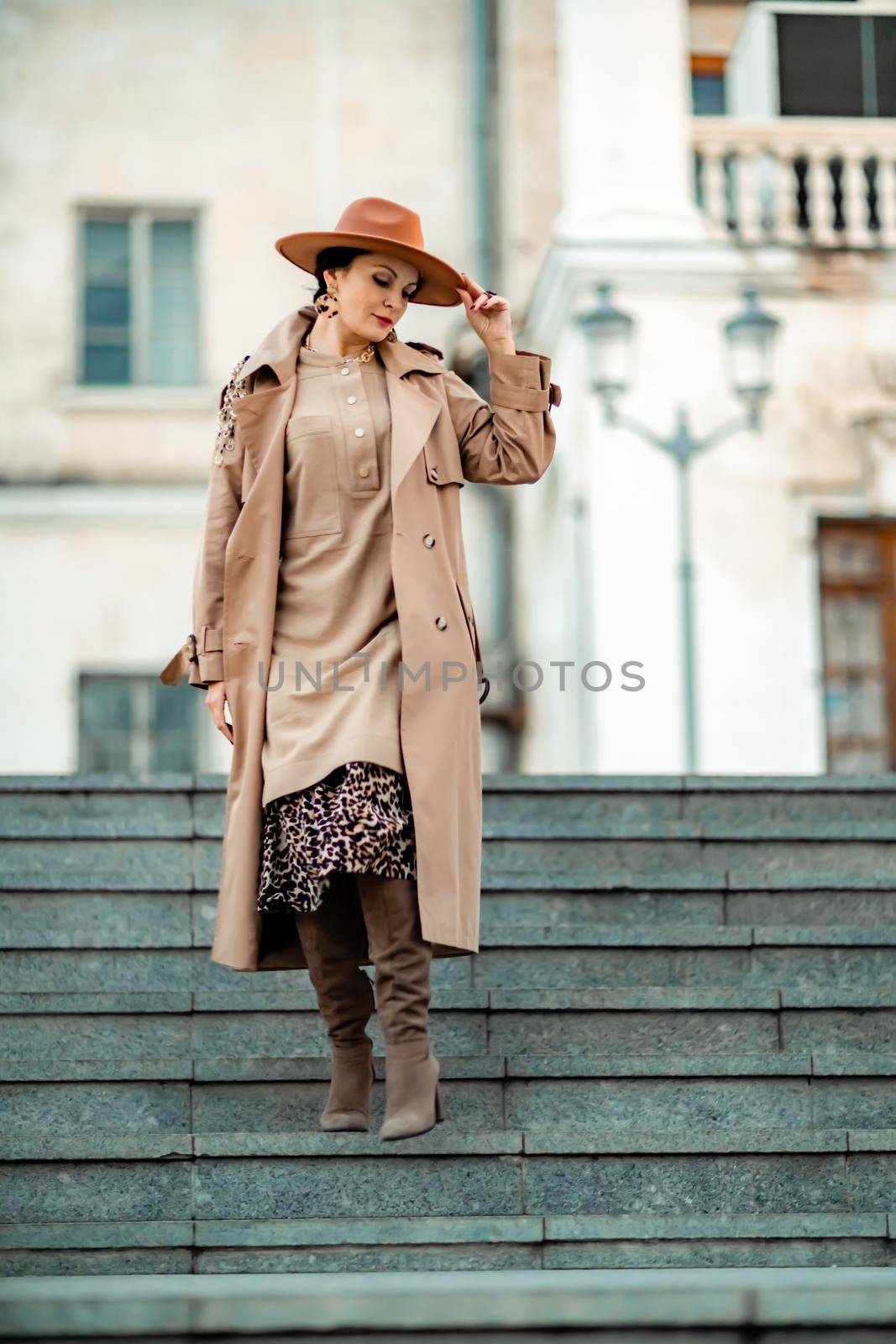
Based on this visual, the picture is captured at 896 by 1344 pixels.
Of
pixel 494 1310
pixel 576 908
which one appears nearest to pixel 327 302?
pixel 576 908

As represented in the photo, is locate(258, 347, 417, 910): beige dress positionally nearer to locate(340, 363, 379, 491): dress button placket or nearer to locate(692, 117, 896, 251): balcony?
locate(340, 363, 379, 491): dress button placket

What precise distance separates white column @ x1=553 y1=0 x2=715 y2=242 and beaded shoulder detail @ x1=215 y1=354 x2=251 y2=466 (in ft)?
28.6

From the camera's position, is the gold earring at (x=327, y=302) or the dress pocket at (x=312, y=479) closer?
the dress pocket at (x=312, y=479)

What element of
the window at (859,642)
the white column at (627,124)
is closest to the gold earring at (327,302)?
the white column at (627,124)

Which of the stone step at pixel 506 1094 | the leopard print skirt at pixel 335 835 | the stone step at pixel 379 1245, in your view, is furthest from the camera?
the stone step at pixel 506 1094

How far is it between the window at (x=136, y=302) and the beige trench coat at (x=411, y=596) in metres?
11.1

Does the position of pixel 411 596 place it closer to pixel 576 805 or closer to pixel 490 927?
pixel 490 927

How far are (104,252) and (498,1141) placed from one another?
40.9 feet

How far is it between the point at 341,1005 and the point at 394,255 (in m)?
1.71

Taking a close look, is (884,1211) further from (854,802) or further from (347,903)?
(854,802)

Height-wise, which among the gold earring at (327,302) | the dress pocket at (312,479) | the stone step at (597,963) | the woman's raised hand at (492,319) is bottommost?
the stone step at (597,963)

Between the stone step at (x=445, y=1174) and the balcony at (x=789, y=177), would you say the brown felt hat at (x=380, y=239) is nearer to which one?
the stone step at (x=445, y=1174)

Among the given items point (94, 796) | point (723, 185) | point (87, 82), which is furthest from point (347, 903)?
point (87, 82)

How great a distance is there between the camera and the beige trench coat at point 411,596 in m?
4.70
